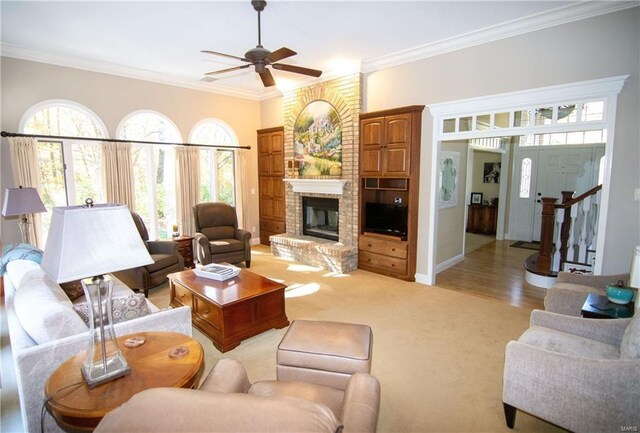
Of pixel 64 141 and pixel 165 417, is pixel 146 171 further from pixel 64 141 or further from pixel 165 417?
pixel 165 417

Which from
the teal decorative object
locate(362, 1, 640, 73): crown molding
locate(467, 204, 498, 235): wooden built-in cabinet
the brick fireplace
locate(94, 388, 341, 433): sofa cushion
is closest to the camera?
locate(94, 388, 341, 433): sofa cushion

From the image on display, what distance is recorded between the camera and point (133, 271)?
13.7 ft

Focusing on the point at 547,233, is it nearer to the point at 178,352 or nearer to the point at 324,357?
the point at 324,357

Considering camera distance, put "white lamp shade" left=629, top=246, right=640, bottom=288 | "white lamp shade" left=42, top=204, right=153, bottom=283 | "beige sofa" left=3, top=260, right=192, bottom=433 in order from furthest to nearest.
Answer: "white lamp shade" left=629, top=246, right=640, bottom=288, "beige sofa" left=3, top=260, right=192, bottom=433, "white lamp shade" left=42, top=204, right=153, bottom=283

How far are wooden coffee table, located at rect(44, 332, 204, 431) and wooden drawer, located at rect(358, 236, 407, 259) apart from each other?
3.65 metres

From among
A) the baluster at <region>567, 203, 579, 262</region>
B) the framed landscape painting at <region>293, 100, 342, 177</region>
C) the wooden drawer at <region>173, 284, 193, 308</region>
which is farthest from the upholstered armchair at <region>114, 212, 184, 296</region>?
the baluster at <region>567, 203, 579, 262</region>

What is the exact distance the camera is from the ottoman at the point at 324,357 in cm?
182

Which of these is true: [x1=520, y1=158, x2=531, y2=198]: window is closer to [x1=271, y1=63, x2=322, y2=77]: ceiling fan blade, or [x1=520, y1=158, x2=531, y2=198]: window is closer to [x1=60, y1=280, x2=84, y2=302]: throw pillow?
[x1=271, y1=63, x2=322, y2=77]: ceiling fan blade

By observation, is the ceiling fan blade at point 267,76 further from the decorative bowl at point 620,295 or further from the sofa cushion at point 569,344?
the decorative bowl at point 620,295

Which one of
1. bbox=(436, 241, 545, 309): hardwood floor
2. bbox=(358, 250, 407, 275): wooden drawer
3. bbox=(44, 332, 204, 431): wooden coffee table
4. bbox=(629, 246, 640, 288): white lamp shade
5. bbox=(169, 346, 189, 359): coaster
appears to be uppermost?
bbox=(629, 246, 640, 288): white lamp shade

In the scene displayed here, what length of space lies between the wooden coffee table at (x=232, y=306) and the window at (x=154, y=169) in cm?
263

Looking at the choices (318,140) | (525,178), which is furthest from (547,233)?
(318,140)

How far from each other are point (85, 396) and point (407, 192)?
14.5 ft

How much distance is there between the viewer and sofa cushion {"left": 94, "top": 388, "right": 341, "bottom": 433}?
2.62 feet
